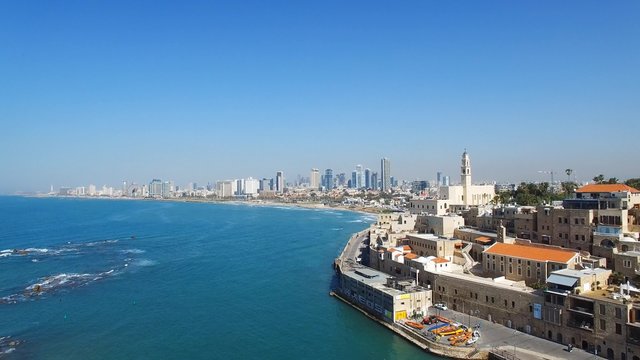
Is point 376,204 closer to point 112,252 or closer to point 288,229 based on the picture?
point 288,229

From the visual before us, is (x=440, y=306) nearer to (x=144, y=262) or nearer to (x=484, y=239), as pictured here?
(x=484, y=239)

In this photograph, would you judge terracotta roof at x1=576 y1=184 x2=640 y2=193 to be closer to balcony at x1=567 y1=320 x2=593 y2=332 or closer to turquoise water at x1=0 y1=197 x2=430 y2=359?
balcony at x1=567 y1=320 x2=593 y2=332

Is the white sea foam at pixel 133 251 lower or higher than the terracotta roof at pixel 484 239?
lower

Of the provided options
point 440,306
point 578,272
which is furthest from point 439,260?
point 578,272

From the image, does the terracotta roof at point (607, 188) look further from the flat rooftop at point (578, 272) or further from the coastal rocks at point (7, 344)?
the coastal rocks at point (7, 344)

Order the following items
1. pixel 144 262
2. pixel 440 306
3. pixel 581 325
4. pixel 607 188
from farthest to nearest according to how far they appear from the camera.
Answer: pixel 144 262, pixel 607 188, pixel 440 306, pixel 581 325

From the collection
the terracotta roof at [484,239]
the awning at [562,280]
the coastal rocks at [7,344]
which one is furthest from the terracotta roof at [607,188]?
the coastal rocks at [7,344]

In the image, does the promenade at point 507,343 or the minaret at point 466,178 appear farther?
the minaret at point 466,178
